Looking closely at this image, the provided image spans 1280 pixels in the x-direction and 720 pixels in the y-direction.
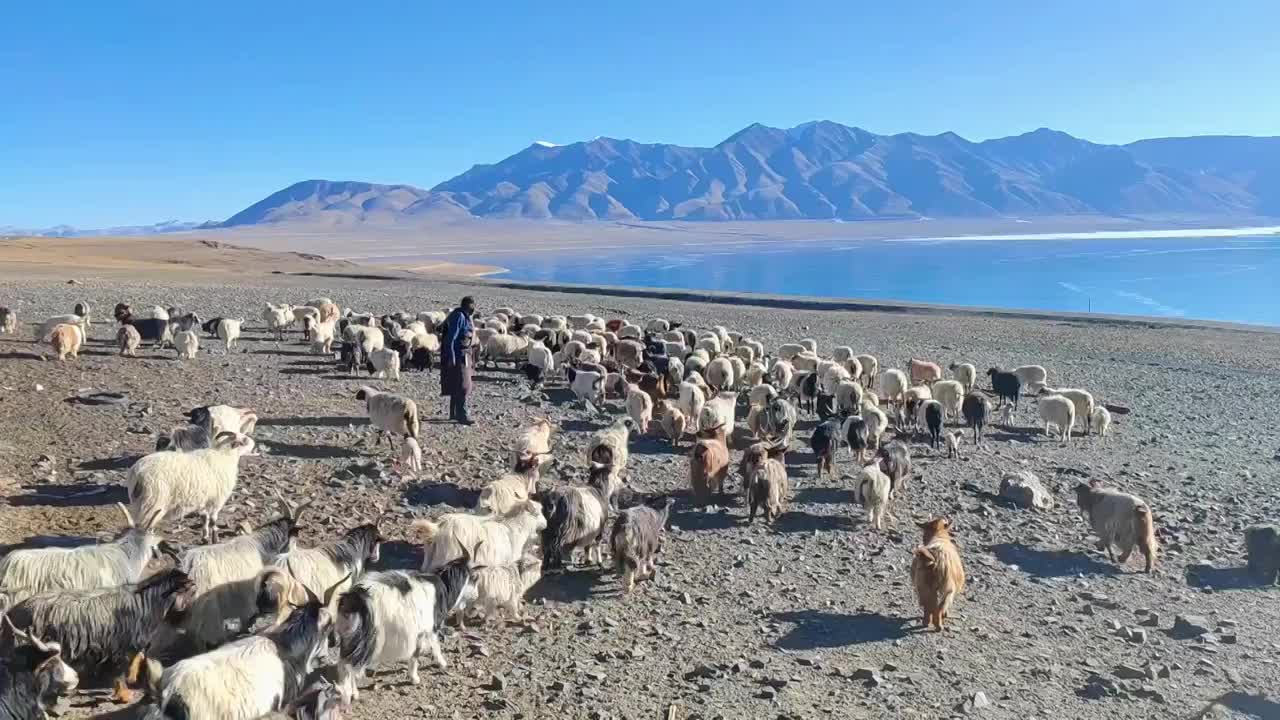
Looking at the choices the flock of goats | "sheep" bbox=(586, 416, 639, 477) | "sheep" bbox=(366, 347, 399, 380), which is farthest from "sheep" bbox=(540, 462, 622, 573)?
"sheep" bbox=(366, 347, 399, 380)

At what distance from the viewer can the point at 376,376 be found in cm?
1359

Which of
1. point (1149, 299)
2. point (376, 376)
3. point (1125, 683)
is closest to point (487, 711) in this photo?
point (1125, 683)

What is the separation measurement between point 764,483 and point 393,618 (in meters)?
4.12

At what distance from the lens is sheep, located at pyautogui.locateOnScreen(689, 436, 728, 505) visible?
28.2 ft

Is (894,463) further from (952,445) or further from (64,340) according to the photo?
(64,340)

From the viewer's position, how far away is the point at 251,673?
4035mm

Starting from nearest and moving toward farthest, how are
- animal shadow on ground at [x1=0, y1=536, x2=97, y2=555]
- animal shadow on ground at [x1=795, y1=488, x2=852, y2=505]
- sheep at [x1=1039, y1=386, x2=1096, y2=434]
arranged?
animal shadow on ground at [x1=0, y1=536, x2=97, y2=555]
animal shadow on ground at [x1=795, y1=488, x2=852, y2=505]
sheep at [x1=1039, y1=386, x2=1096, y2=434]

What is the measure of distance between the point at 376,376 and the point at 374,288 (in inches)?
896

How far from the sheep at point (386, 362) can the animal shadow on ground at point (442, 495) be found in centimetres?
550

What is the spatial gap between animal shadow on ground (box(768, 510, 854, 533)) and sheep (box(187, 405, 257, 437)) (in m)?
4.92

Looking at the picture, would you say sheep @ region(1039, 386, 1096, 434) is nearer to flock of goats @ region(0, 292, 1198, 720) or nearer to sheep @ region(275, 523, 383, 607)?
flock of goats @ region(0, 292, 1198, 720)

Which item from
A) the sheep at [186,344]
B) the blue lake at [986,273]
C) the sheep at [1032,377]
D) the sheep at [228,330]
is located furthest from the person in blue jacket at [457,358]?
the blue lake at [986,273]

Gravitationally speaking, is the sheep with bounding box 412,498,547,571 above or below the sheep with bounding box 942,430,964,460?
above

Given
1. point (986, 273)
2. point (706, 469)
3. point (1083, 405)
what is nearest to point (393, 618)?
point (706, 469)
